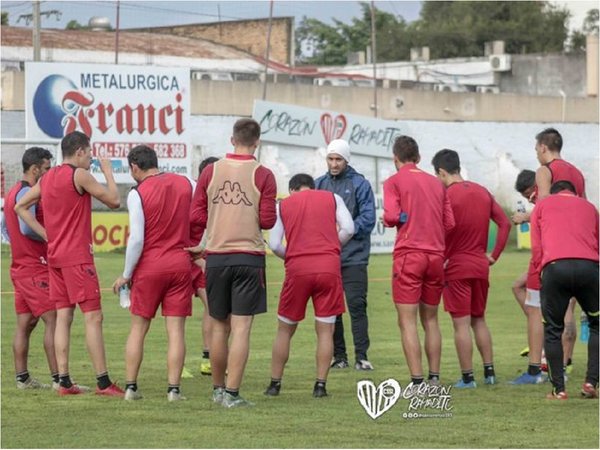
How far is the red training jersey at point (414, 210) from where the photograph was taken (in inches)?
442

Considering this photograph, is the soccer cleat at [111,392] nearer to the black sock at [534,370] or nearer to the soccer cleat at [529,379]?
the soccer cleat at [529,379]

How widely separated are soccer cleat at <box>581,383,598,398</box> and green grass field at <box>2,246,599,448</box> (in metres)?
0.08

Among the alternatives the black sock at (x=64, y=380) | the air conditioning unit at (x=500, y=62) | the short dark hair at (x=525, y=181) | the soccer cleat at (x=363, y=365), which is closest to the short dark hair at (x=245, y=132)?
the black sock at (x=64, y=380)

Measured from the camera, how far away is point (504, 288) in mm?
24672

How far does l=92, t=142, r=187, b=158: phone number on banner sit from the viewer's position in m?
32.8

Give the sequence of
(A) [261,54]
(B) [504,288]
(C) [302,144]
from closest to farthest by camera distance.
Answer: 1. (B) [504,288]
2. (C) [302,144]
3. (A) [261,54]

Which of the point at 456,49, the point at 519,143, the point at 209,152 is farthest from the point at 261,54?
the point at 456,49

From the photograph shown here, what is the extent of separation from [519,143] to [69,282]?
39.9 metres

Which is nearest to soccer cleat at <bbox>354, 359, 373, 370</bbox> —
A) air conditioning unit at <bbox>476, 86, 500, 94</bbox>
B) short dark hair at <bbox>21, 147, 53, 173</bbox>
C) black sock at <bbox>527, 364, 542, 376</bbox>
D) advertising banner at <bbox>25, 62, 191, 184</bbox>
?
black sock at <bbox>527, 364, 542, 376</bbox>

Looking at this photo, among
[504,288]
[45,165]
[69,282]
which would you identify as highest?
[45,165]

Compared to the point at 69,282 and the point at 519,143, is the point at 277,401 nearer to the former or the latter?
the point at 69,282

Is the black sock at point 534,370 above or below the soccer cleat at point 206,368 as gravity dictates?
above

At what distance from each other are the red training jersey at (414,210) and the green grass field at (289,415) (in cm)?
127

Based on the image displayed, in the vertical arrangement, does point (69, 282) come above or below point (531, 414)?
above
